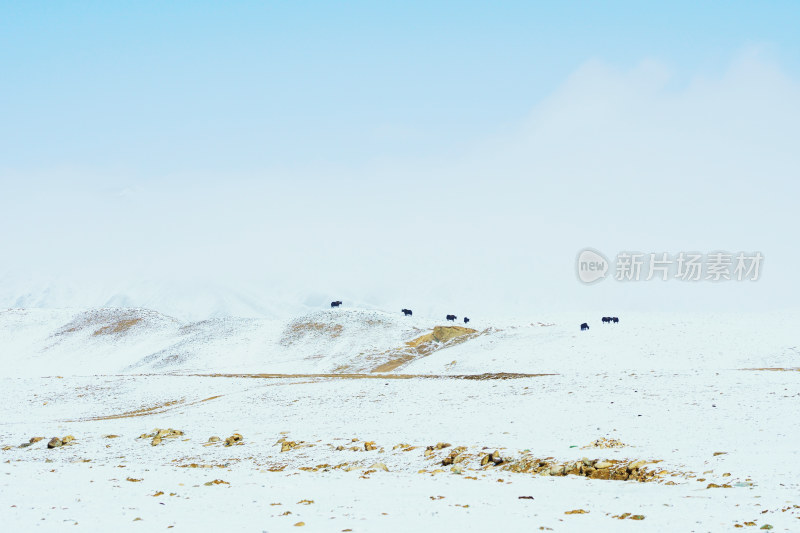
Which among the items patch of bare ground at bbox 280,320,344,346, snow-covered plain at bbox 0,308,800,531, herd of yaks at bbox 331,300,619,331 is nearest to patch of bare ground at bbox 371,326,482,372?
snow-covered plain at bbox 0,308,800,531

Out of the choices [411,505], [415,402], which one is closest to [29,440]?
[415,402]

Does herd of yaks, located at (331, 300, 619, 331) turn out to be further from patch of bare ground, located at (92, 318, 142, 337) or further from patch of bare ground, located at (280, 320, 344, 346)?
patch of bare ground, located at (92, 318, 142, 337)

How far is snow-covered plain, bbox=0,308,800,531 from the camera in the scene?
13.7 m

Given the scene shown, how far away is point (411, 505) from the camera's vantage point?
14.5 meters

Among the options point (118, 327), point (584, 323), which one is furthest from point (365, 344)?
point (118, 327)

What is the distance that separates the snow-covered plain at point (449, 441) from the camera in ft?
44.9

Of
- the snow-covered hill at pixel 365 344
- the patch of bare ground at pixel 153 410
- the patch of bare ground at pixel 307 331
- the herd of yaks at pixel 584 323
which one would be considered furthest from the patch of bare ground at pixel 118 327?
the patch of bare ground at pixel 153 410

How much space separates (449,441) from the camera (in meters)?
22.4

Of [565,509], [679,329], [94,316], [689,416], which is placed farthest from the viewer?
[94,316]

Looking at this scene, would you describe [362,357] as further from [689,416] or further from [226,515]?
[226,515]

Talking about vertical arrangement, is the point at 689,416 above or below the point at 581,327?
below

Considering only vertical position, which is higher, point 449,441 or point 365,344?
point 365,344

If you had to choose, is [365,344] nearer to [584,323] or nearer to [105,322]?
[584,323]

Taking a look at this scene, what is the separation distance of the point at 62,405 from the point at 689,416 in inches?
1369
